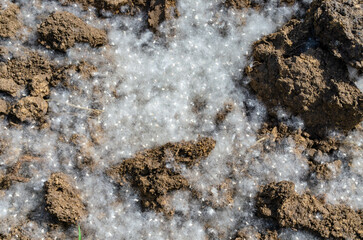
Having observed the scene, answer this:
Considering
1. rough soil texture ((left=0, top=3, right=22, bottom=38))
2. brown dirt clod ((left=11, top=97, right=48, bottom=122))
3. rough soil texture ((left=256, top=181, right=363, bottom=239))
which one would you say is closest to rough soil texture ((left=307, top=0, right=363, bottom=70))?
rough soil texture ((left=256, top=181, right=363, bottom=239))

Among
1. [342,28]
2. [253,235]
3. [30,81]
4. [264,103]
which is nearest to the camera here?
[342,28]

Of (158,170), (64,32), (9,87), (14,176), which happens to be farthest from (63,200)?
(64,32)

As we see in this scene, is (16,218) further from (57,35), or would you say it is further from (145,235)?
(57,35)

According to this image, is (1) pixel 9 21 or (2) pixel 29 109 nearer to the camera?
(2) pixel 29 109

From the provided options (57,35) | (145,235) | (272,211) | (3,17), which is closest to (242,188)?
(272,211)

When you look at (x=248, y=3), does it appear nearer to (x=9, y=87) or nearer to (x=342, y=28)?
(x=342, y=28)

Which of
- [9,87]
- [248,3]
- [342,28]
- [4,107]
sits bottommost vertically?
[4,107]

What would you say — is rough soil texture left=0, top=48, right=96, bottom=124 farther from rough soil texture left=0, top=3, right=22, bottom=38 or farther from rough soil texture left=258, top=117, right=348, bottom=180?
rough soil texture left=258, top=117, right=348, bottom=180
